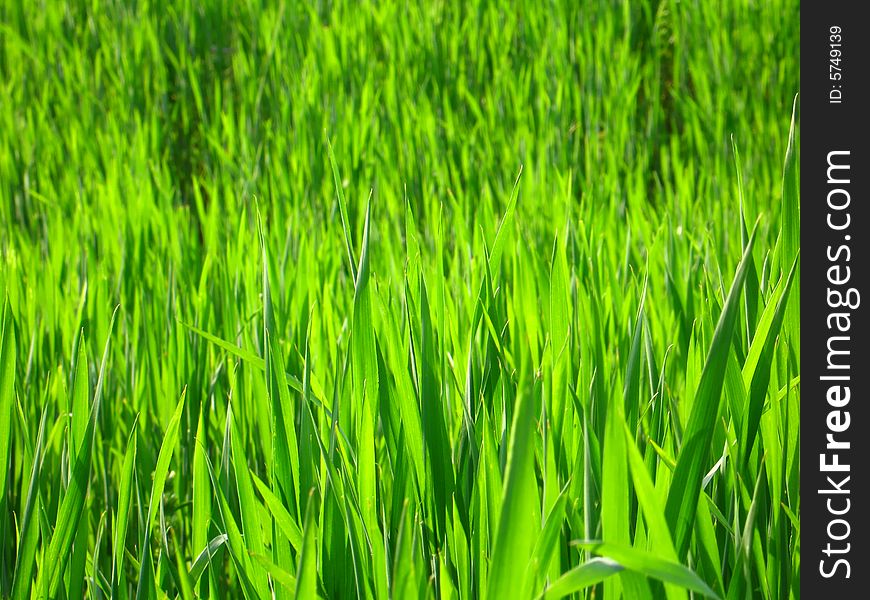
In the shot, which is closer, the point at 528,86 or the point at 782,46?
the point at 528,86

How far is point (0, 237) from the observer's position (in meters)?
1.79

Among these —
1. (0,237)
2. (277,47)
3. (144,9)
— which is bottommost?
(0,237)

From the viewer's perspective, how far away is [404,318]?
766 mm

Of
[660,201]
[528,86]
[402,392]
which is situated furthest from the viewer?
[528,86]

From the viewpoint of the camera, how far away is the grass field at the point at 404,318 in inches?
20.2

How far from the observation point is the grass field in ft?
1.68

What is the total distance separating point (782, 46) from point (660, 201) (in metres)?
1.14

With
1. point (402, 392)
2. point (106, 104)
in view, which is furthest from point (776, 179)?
point (106, 104)

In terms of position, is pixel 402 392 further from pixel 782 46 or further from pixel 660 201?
pixel 782 46

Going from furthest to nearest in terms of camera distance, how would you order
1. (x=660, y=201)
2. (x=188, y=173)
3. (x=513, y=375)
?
1. (x=188, y=173)
2. (x=660, y=201)
3. (x=513, y=375)
